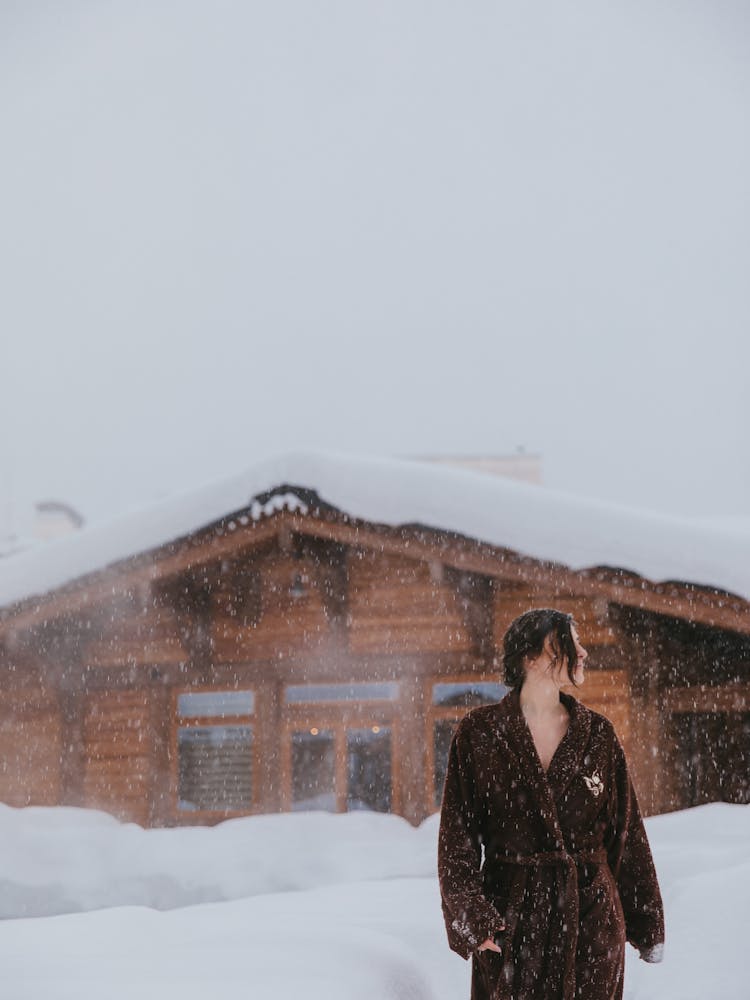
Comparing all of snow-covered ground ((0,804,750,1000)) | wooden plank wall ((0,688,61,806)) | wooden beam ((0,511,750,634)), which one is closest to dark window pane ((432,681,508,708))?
wooden beam ((0,511,750,634))

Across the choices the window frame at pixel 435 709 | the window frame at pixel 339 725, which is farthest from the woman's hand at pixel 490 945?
the window frame at pixel 339 725

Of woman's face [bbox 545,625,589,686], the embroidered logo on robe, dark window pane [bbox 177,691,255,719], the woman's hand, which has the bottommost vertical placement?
dark window pane [bbox 177,691,255,719]

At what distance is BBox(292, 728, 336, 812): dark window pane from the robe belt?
7.57 m

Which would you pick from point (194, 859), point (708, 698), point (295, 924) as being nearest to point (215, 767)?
point (194, 859)

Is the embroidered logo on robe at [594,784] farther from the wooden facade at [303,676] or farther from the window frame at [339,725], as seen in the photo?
the window frame at [339,725]

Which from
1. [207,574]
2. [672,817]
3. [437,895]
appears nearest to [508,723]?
[437,895]

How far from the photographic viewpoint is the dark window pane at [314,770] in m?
9.91

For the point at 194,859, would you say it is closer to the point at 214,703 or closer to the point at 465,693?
the point at 214,703

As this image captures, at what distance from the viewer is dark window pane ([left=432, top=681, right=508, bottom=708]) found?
979 centimetres

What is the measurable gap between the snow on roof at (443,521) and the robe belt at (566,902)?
5923mm

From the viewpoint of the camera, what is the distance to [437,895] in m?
5.63

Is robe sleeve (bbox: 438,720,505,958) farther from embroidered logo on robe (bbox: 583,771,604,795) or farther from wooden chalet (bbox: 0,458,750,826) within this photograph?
wooden chalet (bbox: 0,458,750,826)

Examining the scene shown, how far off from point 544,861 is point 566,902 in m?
0.12

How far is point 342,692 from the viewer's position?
33.1 ft
